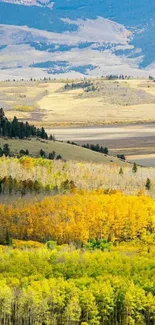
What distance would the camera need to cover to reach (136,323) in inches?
3580

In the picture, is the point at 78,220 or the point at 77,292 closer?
the point at 77,292

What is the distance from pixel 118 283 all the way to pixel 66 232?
122 feet

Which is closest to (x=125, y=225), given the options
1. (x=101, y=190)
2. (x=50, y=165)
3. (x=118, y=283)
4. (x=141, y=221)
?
(x=141, y=221)

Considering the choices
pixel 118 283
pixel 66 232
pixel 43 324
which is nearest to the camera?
pixel 43 324

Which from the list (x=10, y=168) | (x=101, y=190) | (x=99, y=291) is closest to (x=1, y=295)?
(x=99, y=291)

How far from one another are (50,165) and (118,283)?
9647cm

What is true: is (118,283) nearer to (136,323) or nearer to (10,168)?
(136,323)

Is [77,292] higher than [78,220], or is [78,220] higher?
[78,220]

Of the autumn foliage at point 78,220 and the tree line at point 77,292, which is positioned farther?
the autumn foliage at point 78,220

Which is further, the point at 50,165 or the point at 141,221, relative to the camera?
the point at 50,165

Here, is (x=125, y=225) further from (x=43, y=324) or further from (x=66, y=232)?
(x=43, y=324)

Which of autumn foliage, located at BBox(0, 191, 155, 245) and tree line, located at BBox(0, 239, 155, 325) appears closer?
tree line, located at BBox(0, 239, 155, 325)

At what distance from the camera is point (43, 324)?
292ft

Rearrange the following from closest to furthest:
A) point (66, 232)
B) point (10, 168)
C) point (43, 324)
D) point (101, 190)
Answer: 1. point (43, 324)
2. point (66, 232)
3. point (101, 190)
4. point (10, 168)
